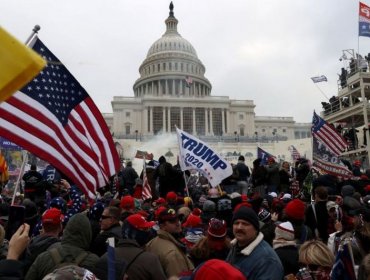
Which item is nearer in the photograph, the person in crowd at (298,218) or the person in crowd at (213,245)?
the person in crowd at (213,245)

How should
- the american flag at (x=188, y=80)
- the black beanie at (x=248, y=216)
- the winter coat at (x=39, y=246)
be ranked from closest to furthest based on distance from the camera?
the black beanie at (x=248, y=216), the winter coat at (x=39, y=246), the american flag at (x=188, y=80)

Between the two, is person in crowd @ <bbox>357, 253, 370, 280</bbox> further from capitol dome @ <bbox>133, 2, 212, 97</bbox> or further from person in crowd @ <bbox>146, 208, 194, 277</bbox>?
capitol dome @ <bbox>133, 2, 212, 97</bbox>

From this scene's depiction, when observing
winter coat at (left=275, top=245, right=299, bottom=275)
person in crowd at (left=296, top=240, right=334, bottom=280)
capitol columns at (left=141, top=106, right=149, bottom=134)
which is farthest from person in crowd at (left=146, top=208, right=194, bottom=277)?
capitol columns at (left=141, top=106, right=149, bottom=134)

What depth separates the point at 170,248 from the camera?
13.2 ft

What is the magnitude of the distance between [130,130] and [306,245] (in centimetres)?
7450

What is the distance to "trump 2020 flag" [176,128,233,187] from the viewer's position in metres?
8.88

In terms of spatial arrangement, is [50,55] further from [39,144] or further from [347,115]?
[347,115]

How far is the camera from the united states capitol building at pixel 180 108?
76.4 meters

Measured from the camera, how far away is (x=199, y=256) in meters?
3.91

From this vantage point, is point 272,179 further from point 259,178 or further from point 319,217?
point 319,217

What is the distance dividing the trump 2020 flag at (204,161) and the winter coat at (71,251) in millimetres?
5216

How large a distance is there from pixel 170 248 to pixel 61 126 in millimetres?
1918

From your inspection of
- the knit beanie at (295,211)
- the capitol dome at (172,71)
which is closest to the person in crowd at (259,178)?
the knit beanie at (295,211)

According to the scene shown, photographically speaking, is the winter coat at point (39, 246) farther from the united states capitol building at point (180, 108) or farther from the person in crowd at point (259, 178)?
the united states capitol building at point (180, 108)
